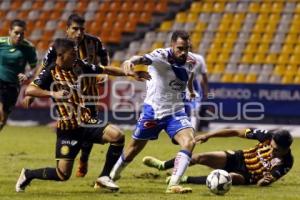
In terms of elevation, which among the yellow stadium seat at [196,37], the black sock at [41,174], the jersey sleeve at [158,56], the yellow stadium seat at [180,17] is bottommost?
the black sock at [41,174]

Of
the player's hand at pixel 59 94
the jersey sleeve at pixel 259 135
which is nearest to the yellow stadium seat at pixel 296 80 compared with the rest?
the jersey sleeve at pixel 259 135

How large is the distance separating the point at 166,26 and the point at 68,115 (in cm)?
1792

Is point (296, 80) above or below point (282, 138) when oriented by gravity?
above

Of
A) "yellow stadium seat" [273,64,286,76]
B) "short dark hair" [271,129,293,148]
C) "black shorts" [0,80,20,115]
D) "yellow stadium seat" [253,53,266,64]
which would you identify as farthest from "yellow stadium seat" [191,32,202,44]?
"short dark hair" [271,129,293,148]

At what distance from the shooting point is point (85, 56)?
37.7 ft

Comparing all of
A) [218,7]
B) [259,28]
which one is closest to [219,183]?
[259,28]

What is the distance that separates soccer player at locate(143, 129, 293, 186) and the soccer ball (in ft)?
2.08

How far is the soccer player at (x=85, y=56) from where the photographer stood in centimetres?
1019

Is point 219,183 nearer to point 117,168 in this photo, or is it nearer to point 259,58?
point 117,168

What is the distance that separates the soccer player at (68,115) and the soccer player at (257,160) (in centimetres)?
159

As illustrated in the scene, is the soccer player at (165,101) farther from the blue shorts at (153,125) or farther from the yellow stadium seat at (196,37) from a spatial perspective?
the yellow stadium seat at (196,37)

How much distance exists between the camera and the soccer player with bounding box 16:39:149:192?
31.3 feet

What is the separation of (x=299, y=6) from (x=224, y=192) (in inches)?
676

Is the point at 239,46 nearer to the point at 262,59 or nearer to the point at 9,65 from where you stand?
the point at 262,59
